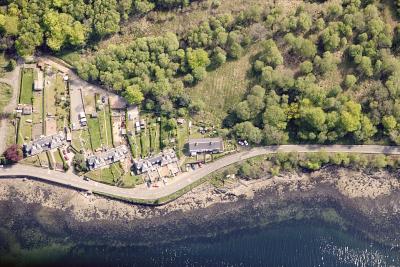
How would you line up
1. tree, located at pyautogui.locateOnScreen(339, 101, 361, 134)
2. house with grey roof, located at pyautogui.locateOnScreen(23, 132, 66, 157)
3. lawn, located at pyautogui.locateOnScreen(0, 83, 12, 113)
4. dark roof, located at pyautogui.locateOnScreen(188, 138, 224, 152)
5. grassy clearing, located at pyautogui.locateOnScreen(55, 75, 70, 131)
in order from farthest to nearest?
1. grassy clearing, located at pyautogui.locateOnScreen(55, 75, 70, 131)
2. lawn, located at pyautogui.locateOnScreen(0, 83, 12, 113)
3. dark roof, located at pyautogui.locateOnScreen(188, 138, 224, 152)
4. house with grey roof, located at pyautogui.locateOnScreen(23, 132, 66, 157)
5. tree, located at pyautogui.locateOnScreen(339, 101, 361, 134)

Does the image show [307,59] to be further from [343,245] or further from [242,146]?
[343,245]

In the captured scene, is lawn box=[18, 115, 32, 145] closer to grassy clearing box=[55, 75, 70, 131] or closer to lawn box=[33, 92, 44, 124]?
lawn box=[33, 92, 44, 124]

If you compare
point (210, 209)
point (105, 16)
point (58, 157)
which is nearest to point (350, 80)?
point (210, 209)

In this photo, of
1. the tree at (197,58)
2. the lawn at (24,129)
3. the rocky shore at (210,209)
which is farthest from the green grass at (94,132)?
the tree at (197,58)

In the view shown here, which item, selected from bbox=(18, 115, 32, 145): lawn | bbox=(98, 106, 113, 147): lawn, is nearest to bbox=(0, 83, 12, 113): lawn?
bbox=(18, 115, 32, 145): lawn

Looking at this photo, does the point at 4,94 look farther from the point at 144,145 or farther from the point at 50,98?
the point at 144,145

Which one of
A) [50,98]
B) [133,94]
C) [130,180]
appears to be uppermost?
[133,94]

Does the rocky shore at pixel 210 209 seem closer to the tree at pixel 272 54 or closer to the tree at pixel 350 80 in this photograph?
the tree at pixel 350 80
